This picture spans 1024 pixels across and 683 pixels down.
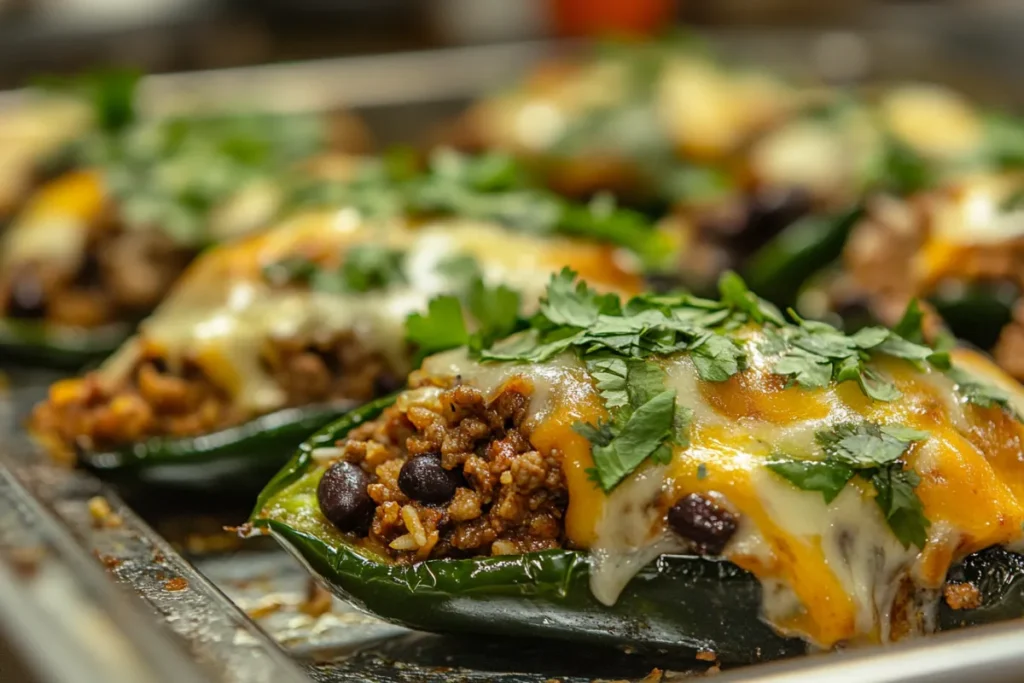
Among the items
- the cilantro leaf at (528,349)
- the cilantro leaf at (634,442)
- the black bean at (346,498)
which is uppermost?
the cilantro leaf at (528,349)

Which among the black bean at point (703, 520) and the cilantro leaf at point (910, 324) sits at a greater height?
the cilantro leaf at point (910, 324)

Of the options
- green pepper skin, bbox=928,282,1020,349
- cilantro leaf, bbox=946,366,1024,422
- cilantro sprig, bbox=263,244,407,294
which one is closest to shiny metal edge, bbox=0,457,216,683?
cilantro sprig, bbox=263,244,407,294

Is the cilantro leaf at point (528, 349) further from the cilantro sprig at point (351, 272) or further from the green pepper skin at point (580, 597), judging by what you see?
the cilantro sprig at point (351, 272)

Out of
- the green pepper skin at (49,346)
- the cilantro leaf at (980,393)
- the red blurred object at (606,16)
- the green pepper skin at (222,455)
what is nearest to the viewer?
the cilantro leaf at (980,393)

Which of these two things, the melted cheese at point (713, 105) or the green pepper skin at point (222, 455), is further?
the melted cheese at point (713, 105)

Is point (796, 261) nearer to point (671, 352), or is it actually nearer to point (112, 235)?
point (671, 352)

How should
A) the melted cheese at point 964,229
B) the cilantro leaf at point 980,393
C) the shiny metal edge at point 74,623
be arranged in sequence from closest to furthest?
the shiny metal edge at point 74,623
the cilantro leaf at point 980,393
the melted cheese at point 964,229

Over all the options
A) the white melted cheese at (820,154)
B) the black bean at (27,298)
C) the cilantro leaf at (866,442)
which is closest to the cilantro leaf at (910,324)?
the cilantro leaf at (866,442)
